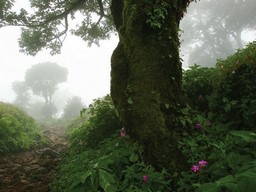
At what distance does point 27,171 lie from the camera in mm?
5855

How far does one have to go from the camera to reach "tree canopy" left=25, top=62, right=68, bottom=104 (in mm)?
46719

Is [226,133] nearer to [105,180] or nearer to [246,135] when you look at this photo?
[246,135]

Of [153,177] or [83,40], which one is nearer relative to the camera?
[153,177]

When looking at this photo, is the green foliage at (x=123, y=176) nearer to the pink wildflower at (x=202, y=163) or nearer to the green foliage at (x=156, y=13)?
the pink wildflower at (x=202, y=163)

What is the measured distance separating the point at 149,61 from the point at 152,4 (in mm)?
931

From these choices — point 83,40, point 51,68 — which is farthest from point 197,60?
point 83,40

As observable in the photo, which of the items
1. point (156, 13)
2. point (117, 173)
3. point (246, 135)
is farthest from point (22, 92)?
point (246, 135)

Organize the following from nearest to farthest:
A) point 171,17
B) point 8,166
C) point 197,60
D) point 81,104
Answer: point 171,17 < point 8,166 < point 81,104 < point 197,60

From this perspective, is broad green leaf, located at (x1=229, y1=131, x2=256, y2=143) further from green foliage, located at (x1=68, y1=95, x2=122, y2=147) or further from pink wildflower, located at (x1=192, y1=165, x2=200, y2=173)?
green foliage, located at (x1=68, y1=95, x2=122, y2=147)

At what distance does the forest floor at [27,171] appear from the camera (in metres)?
4.84

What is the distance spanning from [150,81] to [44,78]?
4610 cm

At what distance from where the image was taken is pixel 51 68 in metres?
48.8

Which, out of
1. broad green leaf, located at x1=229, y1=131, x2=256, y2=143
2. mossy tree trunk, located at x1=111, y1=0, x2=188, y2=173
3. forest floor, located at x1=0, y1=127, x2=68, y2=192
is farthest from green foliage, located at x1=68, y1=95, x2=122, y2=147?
broad green leaf, located at x1=229, y1=131, x2=256, y2=143

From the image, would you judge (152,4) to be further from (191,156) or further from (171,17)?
(191,156)
